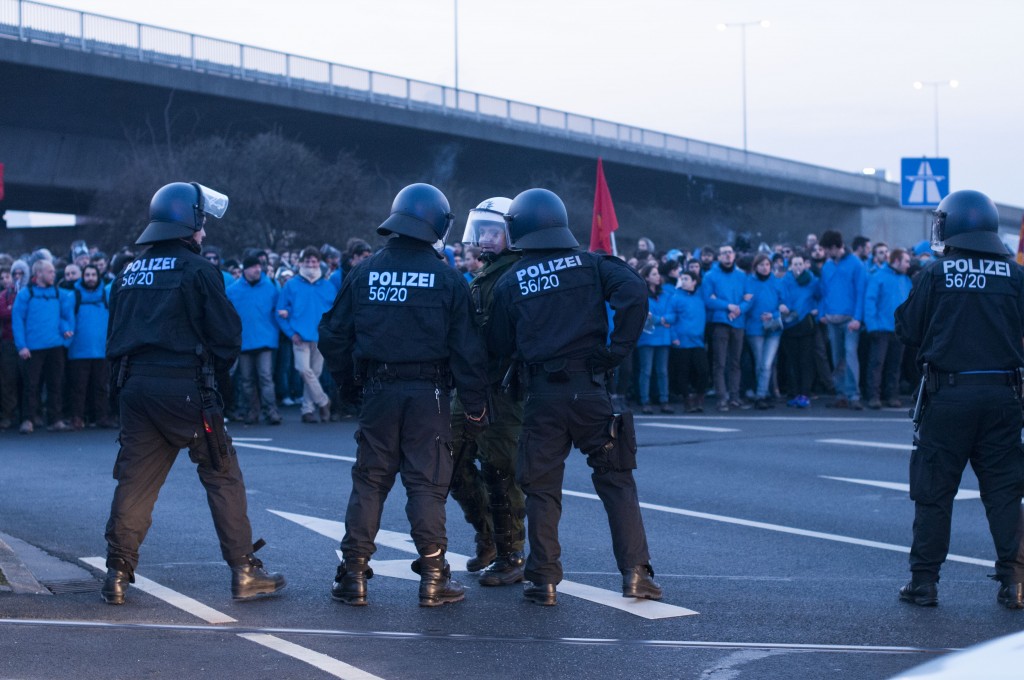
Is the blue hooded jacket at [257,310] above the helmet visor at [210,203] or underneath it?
underneath

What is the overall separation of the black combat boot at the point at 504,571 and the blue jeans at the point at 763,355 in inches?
423

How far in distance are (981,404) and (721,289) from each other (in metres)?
10.8

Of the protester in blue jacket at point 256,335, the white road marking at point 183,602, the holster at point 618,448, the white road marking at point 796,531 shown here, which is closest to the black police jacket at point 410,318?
the holster at point 618,448

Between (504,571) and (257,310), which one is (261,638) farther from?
(257,310)

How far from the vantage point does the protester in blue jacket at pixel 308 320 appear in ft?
53.0

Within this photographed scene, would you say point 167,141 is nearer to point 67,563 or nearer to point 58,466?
point 58,466

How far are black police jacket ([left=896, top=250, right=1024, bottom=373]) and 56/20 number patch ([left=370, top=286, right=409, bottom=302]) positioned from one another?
266 centimetres

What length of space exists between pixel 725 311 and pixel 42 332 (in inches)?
329

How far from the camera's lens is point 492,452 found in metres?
7.42

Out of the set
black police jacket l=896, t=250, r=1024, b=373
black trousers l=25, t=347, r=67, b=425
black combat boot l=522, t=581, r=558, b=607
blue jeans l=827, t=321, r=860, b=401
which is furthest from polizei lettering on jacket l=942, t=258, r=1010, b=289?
black trousers l=25, t=347, r=67, b=425

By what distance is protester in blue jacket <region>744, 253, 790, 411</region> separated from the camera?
57.9ft

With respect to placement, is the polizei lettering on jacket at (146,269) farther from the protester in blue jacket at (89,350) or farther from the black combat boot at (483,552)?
the protester in blue jacket at (89,350)

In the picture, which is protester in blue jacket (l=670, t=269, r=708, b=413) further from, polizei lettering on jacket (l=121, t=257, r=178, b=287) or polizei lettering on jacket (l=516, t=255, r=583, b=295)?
polizei lettering on jacket (l=121, t=257, r=178, b=287)

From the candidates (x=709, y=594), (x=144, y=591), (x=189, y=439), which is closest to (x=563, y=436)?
(x=709, y=594)
